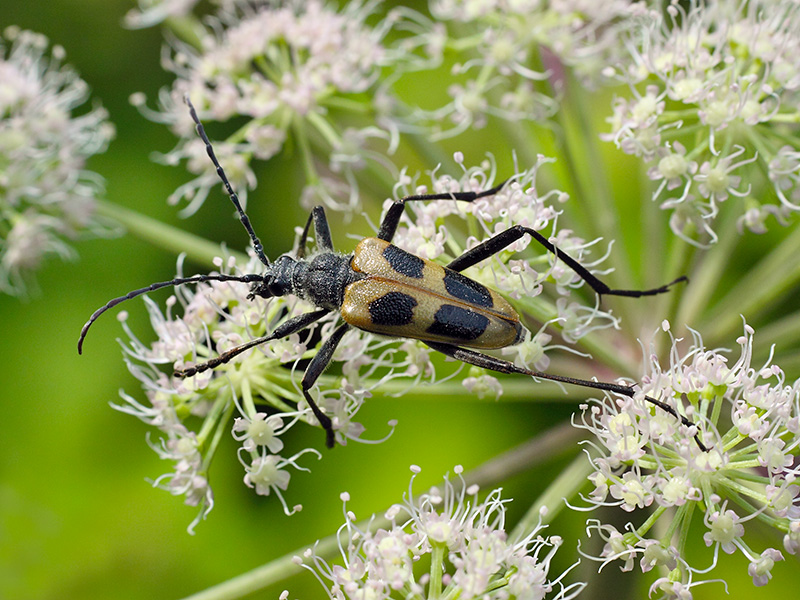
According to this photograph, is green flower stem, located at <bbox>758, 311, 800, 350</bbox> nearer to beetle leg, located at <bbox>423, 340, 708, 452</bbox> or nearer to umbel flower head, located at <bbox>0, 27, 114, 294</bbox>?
beetle leg, located at <bbox>423, 340, 708, 452</bbox>

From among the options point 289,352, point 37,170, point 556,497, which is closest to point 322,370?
point 289,352

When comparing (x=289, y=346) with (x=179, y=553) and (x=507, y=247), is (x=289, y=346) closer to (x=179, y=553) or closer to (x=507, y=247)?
(x=507, y=247)

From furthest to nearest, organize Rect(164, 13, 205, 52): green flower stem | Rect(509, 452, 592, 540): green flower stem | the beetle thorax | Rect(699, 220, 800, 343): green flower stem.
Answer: Rect(164, 13, 205, 52): green flower stem
Rect(699, 220, 800, 343): green flower stem
the beetle thorax
Rect(509, 452, 592, 540): green flower stem

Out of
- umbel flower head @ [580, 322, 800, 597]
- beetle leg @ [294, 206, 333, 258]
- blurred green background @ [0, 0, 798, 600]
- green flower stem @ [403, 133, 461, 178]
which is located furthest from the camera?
blurred green background @ [0, 0, 798, 600]

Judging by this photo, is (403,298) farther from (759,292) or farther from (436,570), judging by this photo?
(759,292)

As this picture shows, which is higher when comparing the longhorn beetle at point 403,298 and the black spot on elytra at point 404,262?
the black spot on elytra at point 404,262

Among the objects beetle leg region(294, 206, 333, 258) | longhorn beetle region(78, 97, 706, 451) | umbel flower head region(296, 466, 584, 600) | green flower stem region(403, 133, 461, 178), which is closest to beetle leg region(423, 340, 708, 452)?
longhorn beetle region(78, 97, 706, 451)

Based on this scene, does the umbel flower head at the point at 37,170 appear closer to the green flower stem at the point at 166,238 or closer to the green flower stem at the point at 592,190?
the green flower stem at the point at 166,238

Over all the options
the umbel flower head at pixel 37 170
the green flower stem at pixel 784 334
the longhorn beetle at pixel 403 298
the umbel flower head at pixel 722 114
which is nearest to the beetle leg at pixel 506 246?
the longhorn beetle at pixel 403 298
